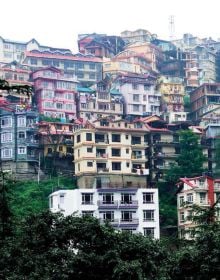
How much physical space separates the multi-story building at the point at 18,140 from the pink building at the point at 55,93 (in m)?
5.24

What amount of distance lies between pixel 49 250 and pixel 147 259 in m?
3.39

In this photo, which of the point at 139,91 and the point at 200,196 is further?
the point at 139,91

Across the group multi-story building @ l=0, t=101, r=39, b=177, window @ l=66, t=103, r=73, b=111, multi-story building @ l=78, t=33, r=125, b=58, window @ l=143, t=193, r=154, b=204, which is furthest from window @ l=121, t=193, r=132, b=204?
multi-story building @ l=78, t=33, r=125, b=58

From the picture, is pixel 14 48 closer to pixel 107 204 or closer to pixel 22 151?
pixel 22 151

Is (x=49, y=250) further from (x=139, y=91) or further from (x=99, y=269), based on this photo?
(x=139, y=91)

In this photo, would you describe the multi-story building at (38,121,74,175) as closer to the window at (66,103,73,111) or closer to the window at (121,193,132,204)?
the window at (66,103,73,111)

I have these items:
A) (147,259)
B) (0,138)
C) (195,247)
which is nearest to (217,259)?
(195,247)

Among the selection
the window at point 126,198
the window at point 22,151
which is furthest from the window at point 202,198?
the window at point 22,151

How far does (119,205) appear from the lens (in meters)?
52.2

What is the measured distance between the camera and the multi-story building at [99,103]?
70000mm

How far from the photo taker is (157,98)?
75062 mm

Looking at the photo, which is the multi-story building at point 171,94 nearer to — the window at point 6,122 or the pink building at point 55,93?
the pink building at point 55,93

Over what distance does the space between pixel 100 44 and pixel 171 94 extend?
1470 cm

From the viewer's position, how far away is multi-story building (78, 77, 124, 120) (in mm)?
70000
